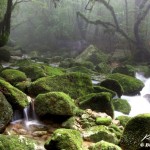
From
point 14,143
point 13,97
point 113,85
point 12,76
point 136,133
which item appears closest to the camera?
point 14,143

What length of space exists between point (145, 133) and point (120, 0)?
30.9 m

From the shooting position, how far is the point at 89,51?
27.8 m

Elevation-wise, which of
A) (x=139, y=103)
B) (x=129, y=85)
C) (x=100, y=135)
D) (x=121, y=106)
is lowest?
(x=139, y=103)

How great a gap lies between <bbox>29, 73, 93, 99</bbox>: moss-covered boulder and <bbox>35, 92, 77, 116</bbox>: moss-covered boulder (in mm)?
1653

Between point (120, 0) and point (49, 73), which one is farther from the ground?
point (120, 0)

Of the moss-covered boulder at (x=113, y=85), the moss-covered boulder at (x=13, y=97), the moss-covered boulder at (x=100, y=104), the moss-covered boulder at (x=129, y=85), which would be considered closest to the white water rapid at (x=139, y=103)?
the moss-covered boulder at (x=129, y=85)

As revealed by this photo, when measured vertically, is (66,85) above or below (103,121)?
above

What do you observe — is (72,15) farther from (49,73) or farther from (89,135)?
(89,135)

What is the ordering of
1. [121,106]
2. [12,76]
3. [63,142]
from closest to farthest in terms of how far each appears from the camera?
1. [63,142]
2. [121,106]
3. [12,76]

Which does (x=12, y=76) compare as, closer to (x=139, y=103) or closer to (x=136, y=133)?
(x=139, y=103)

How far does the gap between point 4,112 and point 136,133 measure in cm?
362

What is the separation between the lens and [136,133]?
294 inches

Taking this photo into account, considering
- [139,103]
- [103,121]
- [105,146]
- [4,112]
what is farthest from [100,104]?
[139,103]

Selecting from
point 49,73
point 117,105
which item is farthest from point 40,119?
point 49,73
